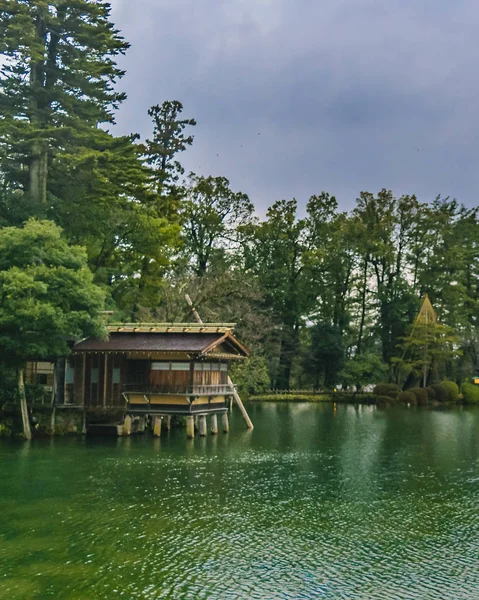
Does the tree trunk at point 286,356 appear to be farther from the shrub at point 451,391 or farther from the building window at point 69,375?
the building window at point 69,375

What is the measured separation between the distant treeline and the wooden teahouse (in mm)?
5199

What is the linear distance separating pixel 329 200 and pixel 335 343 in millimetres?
15621

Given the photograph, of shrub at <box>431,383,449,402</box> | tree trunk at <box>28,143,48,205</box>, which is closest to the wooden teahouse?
tree trunk at <box>28,143,48,205</box>

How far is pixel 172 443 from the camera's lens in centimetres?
3312

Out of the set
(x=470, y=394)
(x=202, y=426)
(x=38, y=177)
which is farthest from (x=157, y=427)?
(x=470, y=394)

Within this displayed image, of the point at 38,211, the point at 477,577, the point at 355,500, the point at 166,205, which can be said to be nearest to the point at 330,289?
the point at 166,205

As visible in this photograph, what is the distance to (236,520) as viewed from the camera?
18.4 meters

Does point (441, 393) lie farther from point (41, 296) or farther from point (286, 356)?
point (41, 296)

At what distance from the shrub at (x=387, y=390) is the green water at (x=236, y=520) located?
93.3 feet

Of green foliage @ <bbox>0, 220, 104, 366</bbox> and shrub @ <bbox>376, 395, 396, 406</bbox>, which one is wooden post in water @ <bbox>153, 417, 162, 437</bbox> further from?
shrub @ <bbox>376, 395, 396, 406</bbox>

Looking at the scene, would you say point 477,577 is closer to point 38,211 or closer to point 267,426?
point 267,426

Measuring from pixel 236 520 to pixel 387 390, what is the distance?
1814 inches

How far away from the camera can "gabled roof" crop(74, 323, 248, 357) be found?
1308 inches

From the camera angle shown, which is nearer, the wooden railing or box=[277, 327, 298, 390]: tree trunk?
the wooden railing
